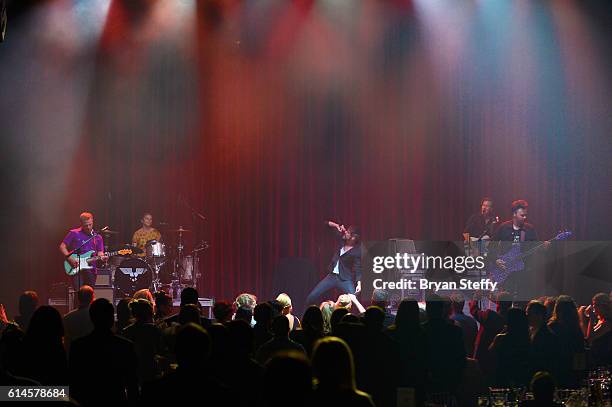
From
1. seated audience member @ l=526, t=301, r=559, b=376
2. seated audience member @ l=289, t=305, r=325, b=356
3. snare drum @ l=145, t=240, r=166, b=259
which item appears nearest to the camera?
seated audience member @ l=289, t=305, r=325, b=356

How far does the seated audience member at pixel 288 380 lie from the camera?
3.23 meters

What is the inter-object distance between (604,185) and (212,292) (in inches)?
323

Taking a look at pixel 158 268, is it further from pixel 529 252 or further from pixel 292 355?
pixel 292 355

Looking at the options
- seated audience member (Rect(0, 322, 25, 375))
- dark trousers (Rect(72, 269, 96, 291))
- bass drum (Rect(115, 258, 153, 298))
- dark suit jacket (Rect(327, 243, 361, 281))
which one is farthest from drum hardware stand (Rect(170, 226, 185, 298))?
seated audience member (Rect(0, 322, 25, 375))

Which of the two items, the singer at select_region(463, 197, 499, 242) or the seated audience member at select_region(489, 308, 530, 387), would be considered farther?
the singer at select_region(463, 197, 499, 242)

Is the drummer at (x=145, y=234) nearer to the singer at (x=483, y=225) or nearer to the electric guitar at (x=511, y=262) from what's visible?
the singer at (x=483, y=225)

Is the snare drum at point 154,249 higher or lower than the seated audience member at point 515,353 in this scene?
higher

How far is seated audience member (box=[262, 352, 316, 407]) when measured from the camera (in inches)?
127

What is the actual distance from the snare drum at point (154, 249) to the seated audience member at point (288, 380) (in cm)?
1239

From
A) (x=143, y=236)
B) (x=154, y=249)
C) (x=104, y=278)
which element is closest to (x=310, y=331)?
(x=104, y=278)

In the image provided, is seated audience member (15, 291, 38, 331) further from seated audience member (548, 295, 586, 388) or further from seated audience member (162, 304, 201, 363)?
seated audience member (548, 295, 586, 388)

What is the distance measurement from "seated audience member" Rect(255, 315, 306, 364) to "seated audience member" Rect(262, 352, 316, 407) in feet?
8.29

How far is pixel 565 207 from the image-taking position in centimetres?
1728

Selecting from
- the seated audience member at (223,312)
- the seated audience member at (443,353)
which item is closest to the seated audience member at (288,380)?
the seated audience member at (443,353)
